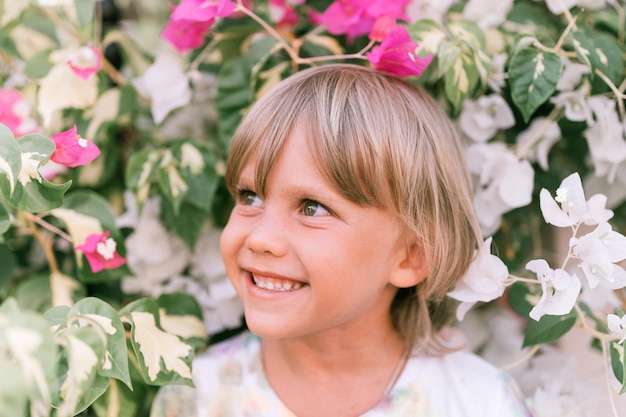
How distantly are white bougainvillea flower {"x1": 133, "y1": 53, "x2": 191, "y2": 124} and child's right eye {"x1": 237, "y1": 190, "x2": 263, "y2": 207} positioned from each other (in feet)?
0.84

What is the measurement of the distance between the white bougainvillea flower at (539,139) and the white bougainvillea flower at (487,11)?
18 cm

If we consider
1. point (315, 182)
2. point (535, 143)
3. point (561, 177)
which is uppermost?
point (315, 182)

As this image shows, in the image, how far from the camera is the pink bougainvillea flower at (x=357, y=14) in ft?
3.67

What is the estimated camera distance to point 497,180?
117cm

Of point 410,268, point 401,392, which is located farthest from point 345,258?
point 401,392

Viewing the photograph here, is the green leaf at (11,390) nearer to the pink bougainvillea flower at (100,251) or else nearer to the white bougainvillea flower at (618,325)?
the pink bougainvillea flower at (100,251)

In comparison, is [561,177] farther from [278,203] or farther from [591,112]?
[278,203]

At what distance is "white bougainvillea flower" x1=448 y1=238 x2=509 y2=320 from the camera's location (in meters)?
1.02

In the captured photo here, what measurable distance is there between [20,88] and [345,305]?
74 centimetres

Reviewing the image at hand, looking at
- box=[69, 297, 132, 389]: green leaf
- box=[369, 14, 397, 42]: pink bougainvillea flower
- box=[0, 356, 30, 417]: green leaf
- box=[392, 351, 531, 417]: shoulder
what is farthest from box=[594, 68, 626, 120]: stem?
box=[0, 356, 30, 417]: green leaf

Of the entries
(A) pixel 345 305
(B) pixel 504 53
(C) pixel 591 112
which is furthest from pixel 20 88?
(C) pixel 591 112

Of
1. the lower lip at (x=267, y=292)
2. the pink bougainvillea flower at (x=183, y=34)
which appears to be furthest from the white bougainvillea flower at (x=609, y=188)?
the pink bougainvillea flower at (x=183, y=34)

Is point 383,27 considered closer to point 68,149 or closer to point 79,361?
point 68,149

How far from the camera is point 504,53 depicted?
120 cm
